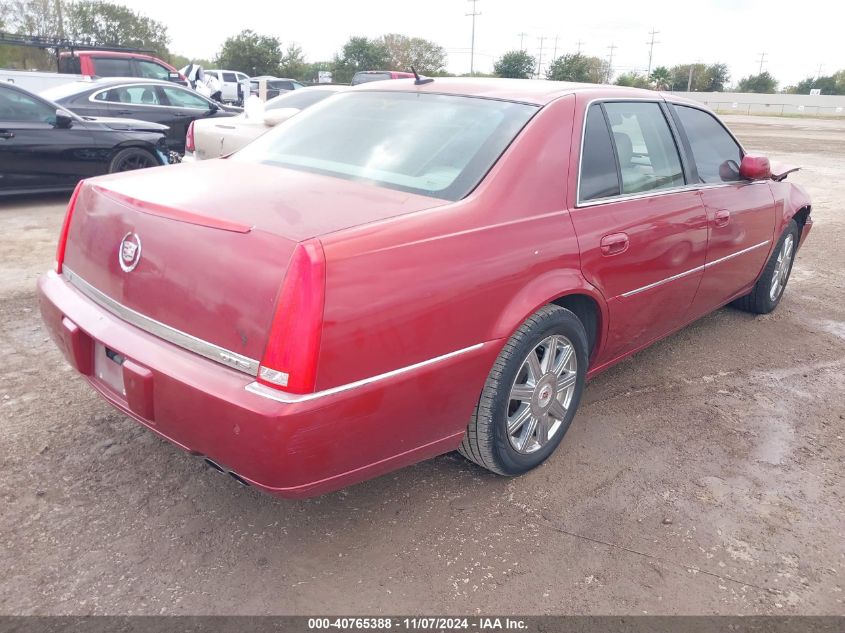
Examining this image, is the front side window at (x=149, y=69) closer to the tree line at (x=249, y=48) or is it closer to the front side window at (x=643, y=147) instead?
the front side window at (x=643, y=147)

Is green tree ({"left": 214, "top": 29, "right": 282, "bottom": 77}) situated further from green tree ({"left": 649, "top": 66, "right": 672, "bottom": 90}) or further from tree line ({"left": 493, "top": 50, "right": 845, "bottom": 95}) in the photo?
green tree ({"left": 649, "top": 66, "right": 672, "bottom": 90})

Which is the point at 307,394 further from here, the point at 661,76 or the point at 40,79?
the point at 661,76

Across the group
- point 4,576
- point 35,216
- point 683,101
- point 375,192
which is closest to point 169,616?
point 4,576

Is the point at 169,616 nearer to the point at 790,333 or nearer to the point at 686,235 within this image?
the point at 686,235

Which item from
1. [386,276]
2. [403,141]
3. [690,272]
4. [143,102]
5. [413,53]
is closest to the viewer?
[386,276]

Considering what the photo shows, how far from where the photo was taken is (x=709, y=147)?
13.5 feet

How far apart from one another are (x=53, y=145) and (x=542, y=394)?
22.3 ft

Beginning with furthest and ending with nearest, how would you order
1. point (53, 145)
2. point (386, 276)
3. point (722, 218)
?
point (53, 145), point (722, 218), point (386, 276)

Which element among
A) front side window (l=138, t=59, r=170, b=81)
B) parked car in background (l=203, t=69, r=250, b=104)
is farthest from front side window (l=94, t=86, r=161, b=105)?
parked car in background (l=203, t=69, r=250, b=104)

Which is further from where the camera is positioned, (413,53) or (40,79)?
(413,53)

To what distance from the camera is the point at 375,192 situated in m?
2.61

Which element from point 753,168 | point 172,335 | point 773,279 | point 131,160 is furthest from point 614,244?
point 131,160

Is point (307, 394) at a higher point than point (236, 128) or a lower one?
lower

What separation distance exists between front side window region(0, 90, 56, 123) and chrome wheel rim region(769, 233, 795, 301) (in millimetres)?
7329
